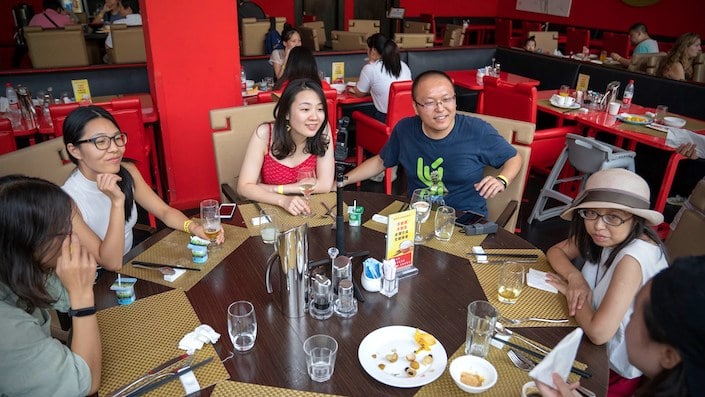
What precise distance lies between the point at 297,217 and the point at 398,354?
37.4 inches

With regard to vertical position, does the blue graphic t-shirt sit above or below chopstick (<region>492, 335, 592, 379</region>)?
above

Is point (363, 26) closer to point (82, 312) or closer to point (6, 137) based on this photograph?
point (6, 137)

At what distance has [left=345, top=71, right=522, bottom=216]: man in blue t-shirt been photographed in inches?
94.5

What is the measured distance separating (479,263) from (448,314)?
35cm

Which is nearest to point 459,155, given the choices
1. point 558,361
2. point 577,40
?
point 558,361

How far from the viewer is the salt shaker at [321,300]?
1.51 m

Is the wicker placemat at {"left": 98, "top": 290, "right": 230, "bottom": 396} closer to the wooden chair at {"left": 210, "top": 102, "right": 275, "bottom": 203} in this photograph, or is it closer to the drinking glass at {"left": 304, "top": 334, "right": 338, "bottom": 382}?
the drinking glass at {"left": 304, "top": 334, "right": 338, "bottom": 382}

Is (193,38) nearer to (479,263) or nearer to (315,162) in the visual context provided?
(315,162)

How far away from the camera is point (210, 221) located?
1.91 meters

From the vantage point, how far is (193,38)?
11.6 ft

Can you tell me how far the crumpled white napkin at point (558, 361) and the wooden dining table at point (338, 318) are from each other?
167 mm

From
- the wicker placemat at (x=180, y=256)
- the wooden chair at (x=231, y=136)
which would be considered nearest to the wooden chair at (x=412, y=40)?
the wooden chair at (x=231, y=136)

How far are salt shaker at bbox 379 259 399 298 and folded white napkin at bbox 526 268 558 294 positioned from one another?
48cm

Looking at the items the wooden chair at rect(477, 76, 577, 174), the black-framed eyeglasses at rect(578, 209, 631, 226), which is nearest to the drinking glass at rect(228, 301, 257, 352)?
the black-framed eyeglasses at rect(578, 209, 631, 226)
